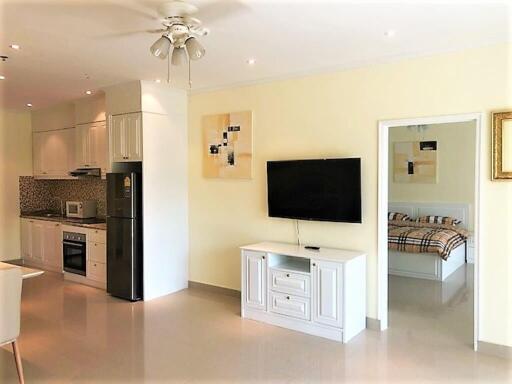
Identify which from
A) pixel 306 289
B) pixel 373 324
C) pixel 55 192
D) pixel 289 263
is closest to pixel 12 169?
pixel 55 192

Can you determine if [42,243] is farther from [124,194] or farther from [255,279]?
[255,279]

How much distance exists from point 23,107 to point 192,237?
392 cm

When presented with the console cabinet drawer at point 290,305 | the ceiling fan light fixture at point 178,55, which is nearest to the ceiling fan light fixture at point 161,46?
the ceiling fan light fixture at point 178,55

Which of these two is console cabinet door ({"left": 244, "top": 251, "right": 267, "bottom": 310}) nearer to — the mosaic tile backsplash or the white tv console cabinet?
the white tv console cabinet

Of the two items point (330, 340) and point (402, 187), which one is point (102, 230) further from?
point (402, 187)

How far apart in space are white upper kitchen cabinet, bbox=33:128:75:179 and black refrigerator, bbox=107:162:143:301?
1872mm

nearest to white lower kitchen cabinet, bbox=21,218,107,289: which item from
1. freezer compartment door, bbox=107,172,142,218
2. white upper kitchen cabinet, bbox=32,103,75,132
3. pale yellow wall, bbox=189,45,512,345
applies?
freezer compartment door, bbox=107,172,142,218

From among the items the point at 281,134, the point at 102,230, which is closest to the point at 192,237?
the point at 102,230

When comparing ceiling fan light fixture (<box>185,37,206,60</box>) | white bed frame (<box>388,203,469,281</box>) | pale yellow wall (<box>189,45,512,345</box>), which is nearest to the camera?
ceiling fan light fixture (<box>185,37,206,60</box>)

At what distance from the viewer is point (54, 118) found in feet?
23.0

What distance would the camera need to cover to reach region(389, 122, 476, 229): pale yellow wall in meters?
7.02

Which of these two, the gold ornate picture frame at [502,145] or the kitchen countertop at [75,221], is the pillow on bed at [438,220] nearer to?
the gold ornate picture frame at [502,145]

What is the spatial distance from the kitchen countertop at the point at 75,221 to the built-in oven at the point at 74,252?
164mm

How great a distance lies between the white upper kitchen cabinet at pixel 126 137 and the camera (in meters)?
5.16
